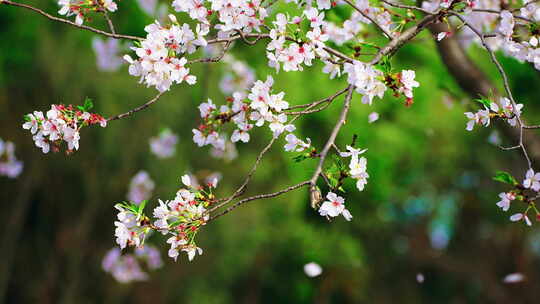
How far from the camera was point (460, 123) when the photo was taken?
8859 millimetres

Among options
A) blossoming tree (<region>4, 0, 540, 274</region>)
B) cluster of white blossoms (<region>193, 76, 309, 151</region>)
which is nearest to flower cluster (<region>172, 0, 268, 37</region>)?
blossoming tree (<region>4, 0, 540, 274</region>)

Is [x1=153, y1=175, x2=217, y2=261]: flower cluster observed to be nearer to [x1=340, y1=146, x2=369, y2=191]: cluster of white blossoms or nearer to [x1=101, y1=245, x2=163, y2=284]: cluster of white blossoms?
[x1=340, y1=146, x2=369, y2=191]: cluster of white blossoms

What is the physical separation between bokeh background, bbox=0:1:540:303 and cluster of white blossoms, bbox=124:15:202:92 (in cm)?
247

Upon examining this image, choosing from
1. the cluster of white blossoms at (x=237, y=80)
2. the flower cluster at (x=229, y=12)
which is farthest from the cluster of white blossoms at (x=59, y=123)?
the cluster of white blossoms at (x=237, y=80)

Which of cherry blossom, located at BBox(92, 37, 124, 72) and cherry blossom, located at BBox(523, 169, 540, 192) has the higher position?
cherry blossom, located at BBox(92, 37, 124, 72)

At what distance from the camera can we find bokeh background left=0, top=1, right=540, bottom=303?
255 inches

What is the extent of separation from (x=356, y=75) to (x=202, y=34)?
20.5 inches

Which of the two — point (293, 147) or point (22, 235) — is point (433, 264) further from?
point (293, 147)

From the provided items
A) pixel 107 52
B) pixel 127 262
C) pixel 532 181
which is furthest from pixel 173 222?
pixel 127 262

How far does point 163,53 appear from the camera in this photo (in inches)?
69.8

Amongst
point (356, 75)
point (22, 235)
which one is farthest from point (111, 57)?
point (356, 75)

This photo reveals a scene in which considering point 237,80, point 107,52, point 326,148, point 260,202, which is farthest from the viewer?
point 260,202

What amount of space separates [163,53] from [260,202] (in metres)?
6.51

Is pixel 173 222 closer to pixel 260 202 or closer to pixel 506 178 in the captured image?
pixel 506 178
